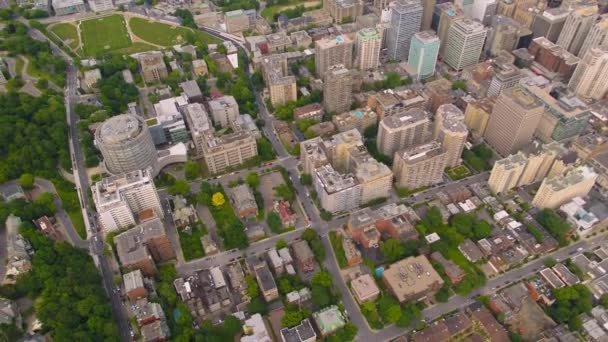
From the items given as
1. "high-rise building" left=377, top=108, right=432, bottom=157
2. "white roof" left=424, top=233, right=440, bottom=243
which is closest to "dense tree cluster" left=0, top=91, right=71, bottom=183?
"high-rise building" left=377, top=108, right=432, bottom=157

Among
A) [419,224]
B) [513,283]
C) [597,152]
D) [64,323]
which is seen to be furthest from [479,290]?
[64,323]

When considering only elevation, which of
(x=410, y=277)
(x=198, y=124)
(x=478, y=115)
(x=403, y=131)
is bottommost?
(x=410, y=277)

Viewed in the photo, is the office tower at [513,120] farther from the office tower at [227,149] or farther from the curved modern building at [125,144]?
the curved modern building at [125,144]

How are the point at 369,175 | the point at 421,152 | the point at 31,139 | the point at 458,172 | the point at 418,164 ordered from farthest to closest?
the point at 31,139 < the point at 458,172 < the point at 421,152 < the point at 418,164 < the point at 369,175

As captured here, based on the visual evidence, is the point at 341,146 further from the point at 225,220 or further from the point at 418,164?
the point at 225,220

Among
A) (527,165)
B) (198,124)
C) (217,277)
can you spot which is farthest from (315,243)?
(527,165)

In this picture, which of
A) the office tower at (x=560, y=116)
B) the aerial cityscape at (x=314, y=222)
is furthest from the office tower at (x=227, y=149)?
the office tower at (x=560, y=116)

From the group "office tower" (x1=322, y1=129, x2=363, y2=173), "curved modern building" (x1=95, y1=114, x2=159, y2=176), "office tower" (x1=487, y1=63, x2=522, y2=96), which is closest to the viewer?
"curved modern building" (x1=95, y1=114, x2=159, y2=176)

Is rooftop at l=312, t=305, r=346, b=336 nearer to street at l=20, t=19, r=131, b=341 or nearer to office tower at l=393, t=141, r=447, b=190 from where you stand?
street at l=20, t=19, r=131, b=341
